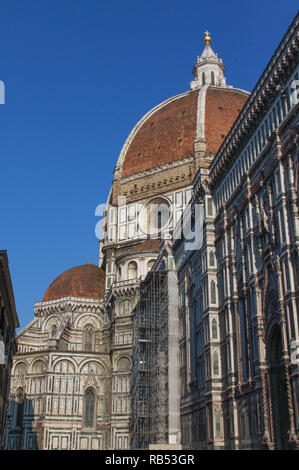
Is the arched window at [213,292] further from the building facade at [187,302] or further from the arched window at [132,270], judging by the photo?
the arched window at [132,270]

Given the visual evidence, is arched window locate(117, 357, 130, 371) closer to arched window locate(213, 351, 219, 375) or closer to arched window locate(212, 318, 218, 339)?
arched window locate(212, 318, 218, 339)

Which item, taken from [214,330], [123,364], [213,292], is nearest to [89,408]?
[123,364]

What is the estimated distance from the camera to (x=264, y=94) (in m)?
28.4

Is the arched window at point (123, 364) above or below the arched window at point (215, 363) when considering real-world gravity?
above

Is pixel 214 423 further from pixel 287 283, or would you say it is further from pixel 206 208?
pixel 206 208

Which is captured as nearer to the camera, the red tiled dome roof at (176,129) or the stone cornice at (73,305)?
the stone cornice at (73,305)

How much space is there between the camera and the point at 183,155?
65125mm

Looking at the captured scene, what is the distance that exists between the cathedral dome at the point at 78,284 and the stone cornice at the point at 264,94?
3030cm

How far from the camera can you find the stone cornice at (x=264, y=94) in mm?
25656

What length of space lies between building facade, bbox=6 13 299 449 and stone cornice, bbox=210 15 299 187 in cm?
10

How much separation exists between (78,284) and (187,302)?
2496 cm

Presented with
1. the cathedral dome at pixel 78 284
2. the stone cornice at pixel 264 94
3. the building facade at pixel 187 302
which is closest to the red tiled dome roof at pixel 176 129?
the building facade at pixel 187 302
